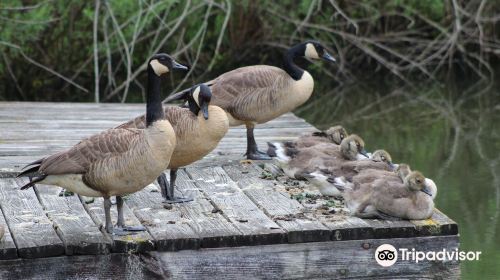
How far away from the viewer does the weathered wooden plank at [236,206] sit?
5996 millimetres

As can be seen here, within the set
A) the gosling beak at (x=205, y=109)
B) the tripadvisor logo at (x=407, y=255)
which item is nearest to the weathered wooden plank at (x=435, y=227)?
the tripadvisor logo at (x=407, y=255)

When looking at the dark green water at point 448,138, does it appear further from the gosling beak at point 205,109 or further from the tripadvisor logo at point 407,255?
the gosling beak at point 205,109

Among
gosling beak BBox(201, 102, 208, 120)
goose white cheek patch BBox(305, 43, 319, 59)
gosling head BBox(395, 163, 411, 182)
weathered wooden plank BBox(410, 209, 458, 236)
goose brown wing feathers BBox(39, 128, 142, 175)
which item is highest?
goose white cheek patch BBox(305, 43, 319, 59)

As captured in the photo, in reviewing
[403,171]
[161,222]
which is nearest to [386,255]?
[403,171]

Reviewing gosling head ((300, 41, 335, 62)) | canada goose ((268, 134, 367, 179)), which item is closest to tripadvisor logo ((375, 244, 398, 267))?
canada goose ((268, 134, 367, 179))

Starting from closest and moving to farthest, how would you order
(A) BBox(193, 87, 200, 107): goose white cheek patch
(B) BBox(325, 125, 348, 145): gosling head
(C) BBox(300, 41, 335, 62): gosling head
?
(A) BBox(193, 87, 200, 107): goose white cheek patch < (B) BBox(325, 125, 348, 145): gosling head < (C) BBox(300, 41, 335, 62): gosling head

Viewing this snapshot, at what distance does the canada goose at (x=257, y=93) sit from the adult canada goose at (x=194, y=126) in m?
1.26

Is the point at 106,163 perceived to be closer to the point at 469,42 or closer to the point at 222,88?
the point at 222,88

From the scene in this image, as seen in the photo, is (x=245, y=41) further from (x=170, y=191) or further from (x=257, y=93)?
(x=170, y=191)

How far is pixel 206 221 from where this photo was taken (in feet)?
20.6

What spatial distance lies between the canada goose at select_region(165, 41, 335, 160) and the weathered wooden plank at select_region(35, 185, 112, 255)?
151cm

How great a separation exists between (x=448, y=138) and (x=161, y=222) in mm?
6086

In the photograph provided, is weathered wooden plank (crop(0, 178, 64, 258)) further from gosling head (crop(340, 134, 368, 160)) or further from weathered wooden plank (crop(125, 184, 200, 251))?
gosling head (crop(340, 134, 368, 160))

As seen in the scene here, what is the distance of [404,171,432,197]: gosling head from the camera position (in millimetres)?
6262
